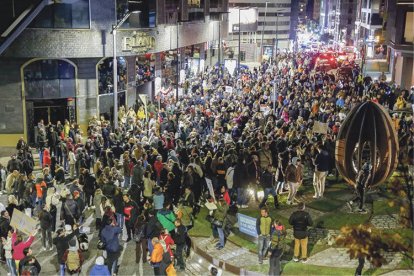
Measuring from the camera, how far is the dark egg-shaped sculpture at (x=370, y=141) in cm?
1579

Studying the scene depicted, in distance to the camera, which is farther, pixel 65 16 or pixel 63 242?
pixel 65 16

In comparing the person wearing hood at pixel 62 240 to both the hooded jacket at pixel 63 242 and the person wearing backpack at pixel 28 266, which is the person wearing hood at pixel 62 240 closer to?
the hooded jacket at pixel 63 242

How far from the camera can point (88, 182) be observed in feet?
59.0

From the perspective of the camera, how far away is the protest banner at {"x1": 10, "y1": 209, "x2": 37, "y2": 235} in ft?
45.3

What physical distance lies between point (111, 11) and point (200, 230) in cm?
2009

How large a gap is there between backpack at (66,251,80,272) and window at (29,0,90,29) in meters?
20.1

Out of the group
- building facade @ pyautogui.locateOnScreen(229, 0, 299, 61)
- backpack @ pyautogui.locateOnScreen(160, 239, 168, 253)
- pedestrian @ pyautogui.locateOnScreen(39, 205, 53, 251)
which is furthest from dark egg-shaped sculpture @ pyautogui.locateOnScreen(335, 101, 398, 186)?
building facade @ pyautogui.locateOnScreen(229, 0, 299, 61)

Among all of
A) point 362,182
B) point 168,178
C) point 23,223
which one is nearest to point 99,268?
point 23,223

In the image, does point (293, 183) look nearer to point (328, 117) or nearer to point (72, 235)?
point (72, 235)

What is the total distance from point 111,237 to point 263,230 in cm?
368

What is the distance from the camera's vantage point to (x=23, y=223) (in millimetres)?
13891

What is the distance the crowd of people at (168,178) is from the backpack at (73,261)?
0.9 inches

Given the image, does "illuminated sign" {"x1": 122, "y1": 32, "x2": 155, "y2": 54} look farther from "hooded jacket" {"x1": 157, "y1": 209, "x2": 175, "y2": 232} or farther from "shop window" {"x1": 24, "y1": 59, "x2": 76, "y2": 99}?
"hooded jacket" {"x1": 157, "y1": 209, "x2": 175, "y2": 232}

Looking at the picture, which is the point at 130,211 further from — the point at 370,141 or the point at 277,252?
the point at 370,141
